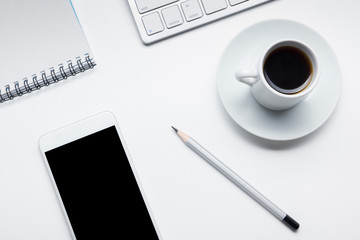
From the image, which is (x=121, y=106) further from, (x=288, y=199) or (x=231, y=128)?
(x=288, y=199)

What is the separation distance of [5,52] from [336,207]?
66cm

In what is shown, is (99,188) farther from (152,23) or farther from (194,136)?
(152,23)

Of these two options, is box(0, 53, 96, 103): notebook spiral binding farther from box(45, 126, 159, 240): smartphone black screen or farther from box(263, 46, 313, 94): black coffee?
box(263, 46, 313, 94): black coffee

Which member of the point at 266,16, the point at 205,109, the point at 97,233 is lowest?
the point at 97,233

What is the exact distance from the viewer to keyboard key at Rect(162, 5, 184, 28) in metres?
0.57

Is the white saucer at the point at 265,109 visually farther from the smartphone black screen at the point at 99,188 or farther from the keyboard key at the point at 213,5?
the smartphone black screen at the point at 99,188

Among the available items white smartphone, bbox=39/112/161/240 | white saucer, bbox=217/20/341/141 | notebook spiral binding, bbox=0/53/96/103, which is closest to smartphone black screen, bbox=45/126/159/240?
white smartphone, bbox=39/112/161/240

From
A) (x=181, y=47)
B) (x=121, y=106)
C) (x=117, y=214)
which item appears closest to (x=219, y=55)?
(x=181, y=47)

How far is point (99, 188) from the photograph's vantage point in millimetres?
595

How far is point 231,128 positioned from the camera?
23.3 inches

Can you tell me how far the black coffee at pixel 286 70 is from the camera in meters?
0.51

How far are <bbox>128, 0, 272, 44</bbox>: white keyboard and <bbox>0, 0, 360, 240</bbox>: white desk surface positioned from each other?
0.02 m

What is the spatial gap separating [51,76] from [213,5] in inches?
12.6

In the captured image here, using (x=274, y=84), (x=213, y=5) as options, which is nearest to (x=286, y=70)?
(x=274, y=84)
